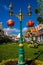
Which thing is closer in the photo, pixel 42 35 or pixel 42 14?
pixel 42 14

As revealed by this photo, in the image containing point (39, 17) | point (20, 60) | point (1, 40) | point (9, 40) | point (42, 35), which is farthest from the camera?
point (42, 35)

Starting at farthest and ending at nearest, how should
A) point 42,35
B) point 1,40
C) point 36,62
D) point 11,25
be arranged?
point 42,35 → point 1,40 → point 36,62 → point 11,25

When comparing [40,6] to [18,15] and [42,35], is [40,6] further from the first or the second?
[42,35]

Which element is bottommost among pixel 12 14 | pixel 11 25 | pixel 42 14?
pixel 11 25

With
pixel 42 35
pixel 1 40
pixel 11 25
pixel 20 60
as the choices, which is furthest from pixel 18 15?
pixel 42 35

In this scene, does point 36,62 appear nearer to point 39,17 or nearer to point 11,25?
point 11,25

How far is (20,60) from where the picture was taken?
1316cm

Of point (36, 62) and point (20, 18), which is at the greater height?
point (20, 18)

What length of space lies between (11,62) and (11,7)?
384 centimetres

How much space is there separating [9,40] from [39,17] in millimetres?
16856

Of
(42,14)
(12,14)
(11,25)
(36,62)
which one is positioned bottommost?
(36,62)

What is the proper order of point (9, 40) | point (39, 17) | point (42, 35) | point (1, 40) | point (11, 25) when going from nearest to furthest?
point (11, 25)
point (39, 17)
point (1, 40)
point (9, 40)
point (42, 35)

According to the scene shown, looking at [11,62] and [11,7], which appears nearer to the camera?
[11,7]

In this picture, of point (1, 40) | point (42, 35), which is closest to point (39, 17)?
point (1, 40)
